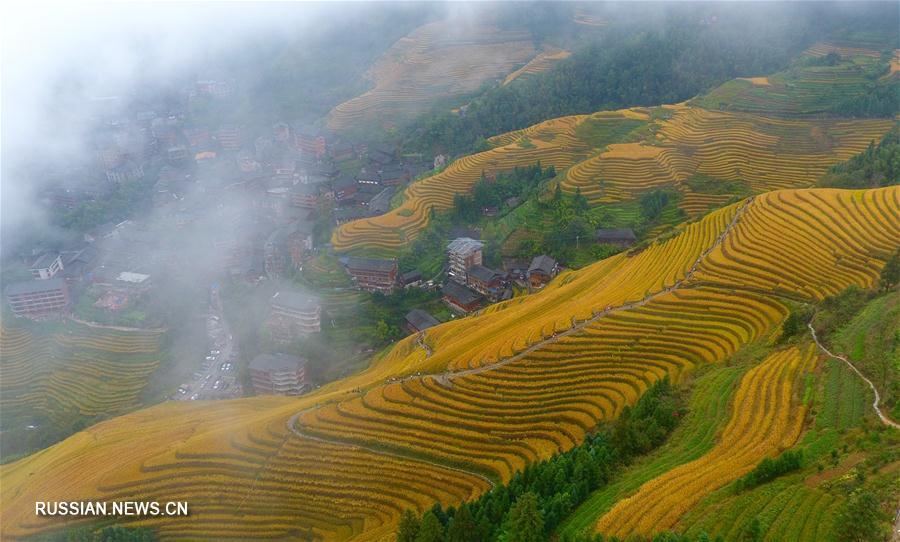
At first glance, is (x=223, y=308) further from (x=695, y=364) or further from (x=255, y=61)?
(x=255, y=61)

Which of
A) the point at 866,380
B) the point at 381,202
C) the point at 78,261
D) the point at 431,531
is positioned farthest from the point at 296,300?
the point at 866,380

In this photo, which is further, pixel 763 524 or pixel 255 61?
pixel 255 61

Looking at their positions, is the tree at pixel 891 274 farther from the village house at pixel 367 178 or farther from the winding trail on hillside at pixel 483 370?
the village house at pixel 367 178

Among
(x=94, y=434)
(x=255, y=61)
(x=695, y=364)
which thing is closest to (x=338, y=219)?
(x=94, y=434)

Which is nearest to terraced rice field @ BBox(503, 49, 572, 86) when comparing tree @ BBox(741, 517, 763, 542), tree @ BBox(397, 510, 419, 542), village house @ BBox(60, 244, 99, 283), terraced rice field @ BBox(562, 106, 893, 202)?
→ terraced rice field @ BBox(562, 106, 893, 202)

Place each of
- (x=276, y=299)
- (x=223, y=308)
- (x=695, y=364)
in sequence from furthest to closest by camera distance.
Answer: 1. (x=223, y=308)
2. (x=276, y=299)
3. (x=695, y=364)

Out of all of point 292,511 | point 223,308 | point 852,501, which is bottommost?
point 223,308

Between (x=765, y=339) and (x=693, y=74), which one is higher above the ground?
(x=693, y=74)
